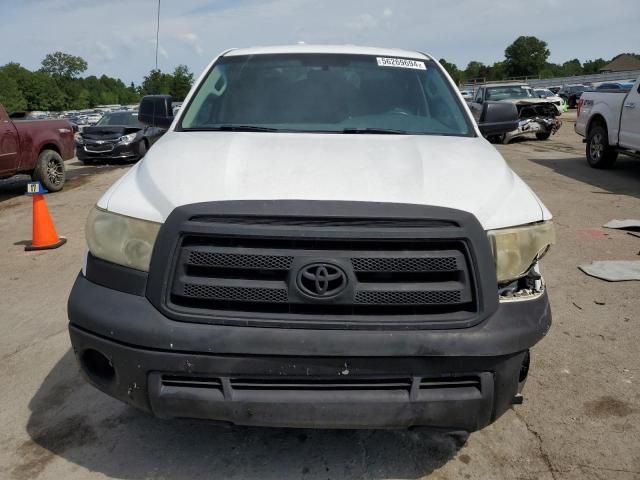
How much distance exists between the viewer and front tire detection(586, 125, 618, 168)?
11570 millimetres

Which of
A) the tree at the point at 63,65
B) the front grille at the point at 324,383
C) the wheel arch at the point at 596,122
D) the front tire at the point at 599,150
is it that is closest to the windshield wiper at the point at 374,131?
the front grille at the point at 324,383

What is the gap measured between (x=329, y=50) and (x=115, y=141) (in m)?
12.9

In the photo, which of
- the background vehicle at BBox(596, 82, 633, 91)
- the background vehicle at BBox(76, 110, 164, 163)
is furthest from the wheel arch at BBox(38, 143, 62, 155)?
the background vehicle at BBox(596, 82, 633, 91)

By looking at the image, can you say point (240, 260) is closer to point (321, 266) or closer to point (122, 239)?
point (321, 266)

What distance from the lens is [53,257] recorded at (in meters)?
6.25

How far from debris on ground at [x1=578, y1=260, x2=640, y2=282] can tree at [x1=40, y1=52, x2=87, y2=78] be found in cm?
16899

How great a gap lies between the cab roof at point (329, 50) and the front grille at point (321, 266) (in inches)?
82.2

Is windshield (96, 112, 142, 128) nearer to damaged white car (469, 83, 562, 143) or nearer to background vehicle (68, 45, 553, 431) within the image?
damaged white car (469, 83, 562, 143)

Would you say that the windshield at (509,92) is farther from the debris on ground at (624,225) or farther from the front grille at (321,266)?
the front grille at (321,266)

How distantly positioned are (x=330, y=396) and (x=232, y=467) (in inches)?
30.1

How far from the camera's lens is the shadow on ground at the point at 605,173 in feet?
32.4

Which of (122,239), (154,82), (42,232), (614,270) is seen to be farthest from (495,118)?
(154,82)

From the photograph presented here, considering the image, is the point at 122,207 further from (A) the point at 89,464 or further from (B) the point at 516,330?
(B) the point at 516,330

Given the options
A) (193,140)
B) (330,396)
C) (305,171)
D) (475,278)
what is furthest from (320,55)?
(330,396)
